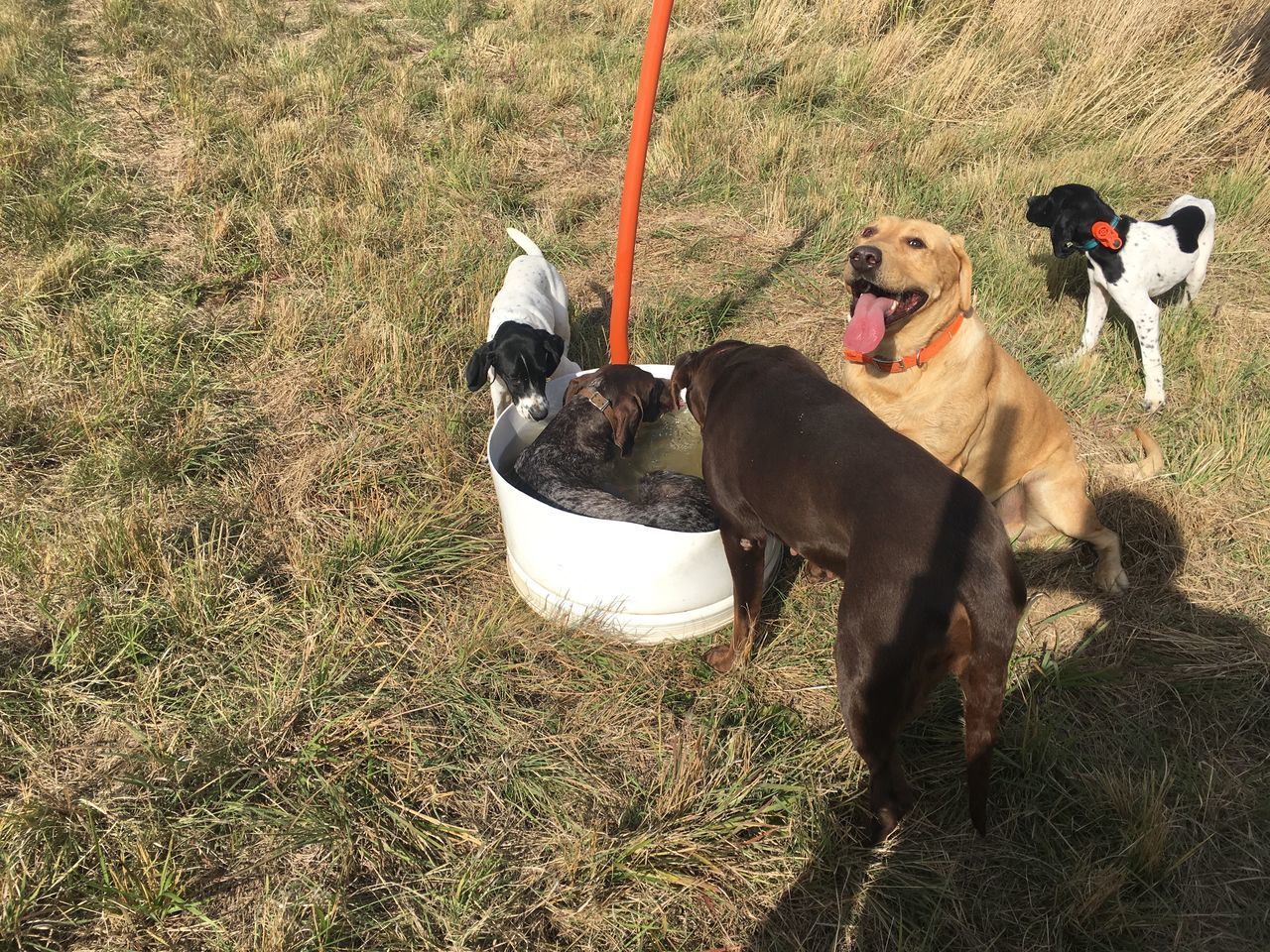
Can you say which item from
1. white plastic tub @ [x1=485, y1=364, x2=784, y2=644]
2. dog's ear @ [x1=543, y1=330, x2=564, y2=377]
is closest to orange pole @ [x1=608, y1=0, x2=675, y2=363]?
dog's ear @ [x1=543, y1=330, x2=564, y2=377]

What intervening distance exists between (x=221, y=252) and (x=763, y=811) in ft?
17.3

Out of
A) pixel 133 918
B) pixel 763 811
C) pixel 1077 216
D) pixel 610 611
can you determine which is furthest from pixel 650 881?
pixel 1077 216

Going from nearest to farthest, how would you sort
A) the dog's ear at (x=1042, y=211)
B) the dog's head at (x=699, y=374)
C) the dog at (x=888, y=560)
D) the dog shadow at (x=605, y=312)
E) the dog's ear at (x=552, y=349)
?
the dog at (x=888, y=560) < the dog's head at (x=699, y=374) < the dog's ear at (x=552, y=349) < the dog's ear at (x=1042, y=211) < the dog shadow at (x=605, y=312)

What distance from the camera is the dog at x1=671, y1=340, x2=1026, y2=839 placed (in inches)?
95.5

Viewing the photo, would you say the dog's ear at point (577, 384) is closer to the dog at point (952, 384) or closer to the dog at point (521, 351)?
the dog at point (521, 351)

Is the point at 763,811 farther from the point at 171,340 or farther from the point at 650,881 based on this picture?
the point at 171,340

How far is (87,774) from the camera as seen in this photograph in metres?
2.99

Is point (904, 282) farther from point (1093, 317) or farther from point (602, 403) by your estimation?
point (1093, 317)

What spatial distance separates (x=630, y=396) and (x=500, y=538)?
3.10 ft

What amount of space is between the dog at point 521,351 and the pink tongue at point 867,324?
1.76 meters

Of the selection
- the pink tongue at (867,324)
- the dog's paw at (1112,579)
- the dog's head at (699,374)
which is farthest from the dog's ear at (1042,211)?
the dog's head at (699,374)

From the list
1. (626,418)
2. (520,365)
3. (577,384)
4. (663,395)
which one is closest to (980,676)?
(626,418)

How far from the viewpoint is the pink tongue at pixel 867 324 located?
3662mm

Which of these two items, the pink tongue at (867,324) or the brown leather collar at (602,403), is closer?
the pink tongue at (867,324)
